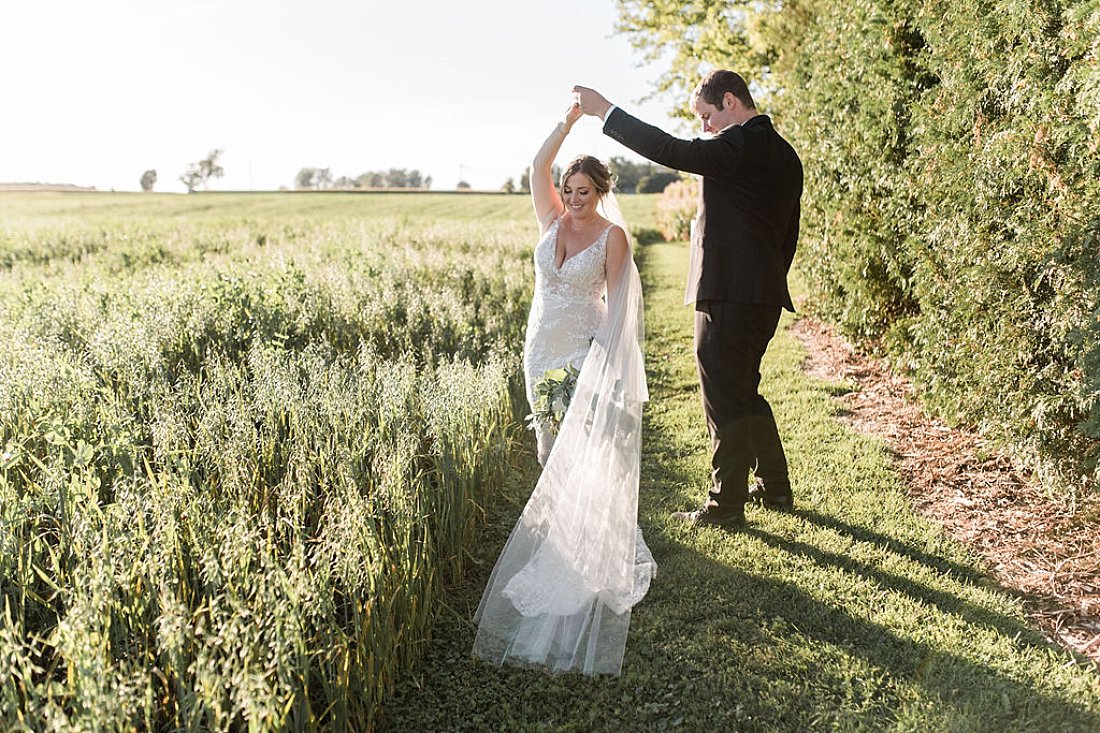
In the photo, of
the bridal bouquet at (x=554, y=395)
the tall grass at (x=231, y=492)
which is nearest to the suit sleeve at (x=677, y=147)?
the bridal bouquet at (x=554, y=395)

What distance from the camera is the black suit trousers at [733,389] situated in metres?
4.46

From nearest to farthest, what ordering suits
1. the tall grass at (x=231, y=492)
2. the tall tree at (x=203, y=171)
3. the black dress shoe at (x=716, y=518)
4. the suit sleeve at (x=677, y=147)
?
the tall grass at (x=231, y=492) < the suit sleeve at (x=677, y=147) < the black dress shoe at (x=716, y=518) < the tall tree at (x=203, y=171)

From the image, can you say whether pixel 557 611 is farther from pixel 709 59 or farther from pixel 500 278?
pixel 709 59

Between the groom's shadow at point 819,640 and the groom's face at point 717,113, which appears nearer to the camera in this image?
the groom's shadow at point 819,640

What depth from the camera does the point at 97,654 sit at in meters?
2.14

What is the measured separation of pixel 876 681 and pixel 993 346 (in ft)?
7.68

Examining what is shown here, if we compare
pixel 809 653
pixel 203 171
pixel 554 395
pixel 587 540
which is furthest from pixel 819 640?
pixel 203 171

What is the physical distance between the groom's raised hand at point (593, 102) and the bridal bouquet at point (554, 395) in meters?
1.39

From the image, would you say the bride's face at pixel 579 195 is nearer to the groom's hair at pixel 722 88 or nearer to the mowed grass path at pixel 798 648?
the groom's hair at pixel 722 88

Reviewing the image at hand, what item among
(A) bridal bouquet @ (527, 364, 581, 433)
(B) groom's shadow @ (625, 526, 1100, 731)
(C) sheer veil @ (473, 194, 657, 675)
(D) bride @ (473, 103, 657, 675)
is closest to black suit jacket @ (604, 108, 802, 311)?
(D) bride @ (473, 103, 657, 675)

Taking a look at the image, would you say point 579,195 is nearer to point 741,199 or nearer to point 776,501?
point 741,199

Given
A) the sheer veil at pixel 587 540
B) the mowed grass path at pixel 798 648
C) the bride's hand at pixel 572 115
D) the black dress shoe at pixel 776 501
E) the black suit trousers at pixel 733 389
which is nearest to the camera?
the mowed grass path at pixel 798 648

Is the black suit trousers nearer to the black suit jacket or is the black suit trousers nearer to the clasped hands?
the black suit jacket

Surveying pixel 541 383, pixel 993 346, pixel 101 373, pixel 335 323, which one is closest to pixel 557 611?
pixel 541 383
